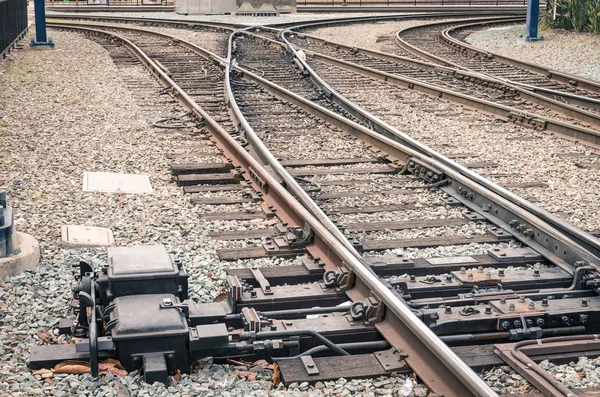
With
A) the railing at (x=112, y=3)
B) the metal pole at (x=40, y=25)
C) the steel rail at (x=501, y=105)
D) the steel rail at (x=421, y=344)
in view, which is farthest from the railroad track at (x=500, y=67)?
the railing at (x=112, y=3)

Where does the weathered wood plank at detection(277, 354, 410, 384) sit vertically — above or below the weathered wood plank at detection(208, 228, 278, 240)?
below

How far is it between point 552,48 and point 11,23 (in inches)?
529

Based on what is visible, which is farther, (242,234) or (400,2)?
(400,2)

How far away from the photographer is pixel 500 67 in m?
18.4

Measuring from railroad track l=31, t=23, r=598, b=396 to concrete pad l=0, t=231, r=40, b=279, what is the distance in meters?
1.32

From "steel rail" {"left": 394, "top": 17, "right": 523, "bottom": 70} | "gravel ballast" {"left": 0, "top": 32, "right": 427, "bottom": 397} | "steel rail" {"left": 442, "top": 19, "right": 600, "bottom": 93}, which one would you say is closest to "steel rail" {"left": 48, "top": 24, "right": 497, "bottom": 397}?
"gravel ballast" {"left": 0, "top": 32, "right": 427, "bottom": 397}

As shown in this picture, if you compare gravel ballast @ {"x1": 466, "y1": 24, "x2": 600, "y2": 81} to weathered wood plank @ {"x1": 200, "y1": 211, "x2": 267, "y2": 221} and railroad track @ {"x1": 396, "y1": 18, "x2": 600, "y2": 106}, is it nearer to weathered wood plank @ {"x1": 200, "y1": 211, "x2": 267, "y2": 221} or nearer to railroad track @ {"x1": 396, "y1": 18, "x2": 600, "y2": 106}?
railroad track @ {"x1": 396, "y1": 18, "x2": 600, "y2": 106}

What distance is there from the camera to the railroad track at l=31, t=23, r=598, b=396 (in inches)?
182

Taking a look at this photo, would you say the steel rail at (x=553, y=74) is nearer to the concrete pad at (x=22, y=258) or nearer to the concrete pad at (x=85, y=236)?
the concrete pad at (x=85, y=236)

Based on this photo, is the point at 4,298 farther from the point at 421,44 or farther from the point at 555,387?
the point at 421,44

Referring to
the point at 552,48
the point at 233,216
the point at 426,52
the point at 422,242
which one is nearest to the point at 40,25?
the point at 426,52

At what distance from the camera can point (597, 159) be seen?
31.4ft

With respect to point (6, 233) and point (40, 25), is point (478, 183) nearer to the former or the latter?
point (6, 233)

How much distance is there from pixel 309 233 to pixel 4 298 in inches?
83.9
